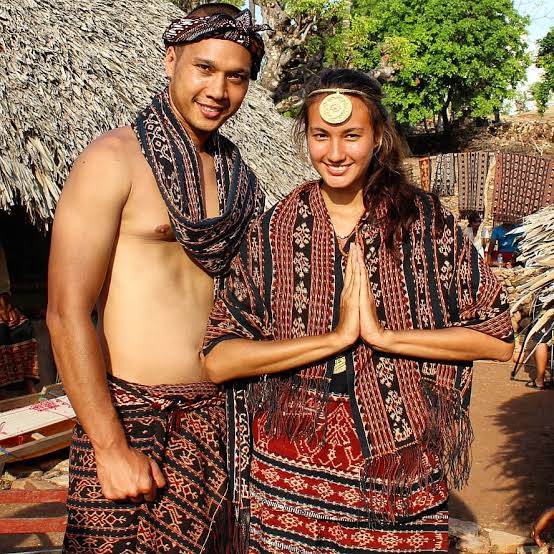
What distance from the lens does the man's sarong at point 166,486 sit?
2.09m

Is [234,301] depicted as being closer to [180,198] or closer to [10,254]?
[180,198]

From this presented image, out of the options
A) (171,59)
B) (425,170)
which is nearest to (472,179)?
(425,170)

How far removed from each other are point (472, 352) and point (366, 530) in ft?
1.87

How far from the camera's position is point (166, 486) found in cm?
214

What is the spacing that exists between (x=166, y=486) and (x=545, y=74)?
2850 cm

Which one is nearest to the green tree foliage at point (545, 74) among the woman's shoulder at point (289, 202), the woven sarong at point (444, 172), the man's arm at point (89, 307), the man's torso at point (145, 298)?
the woven sarong at point (444, 172)

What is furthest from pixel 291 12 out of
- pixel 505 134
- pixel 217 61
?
pixel 217 61

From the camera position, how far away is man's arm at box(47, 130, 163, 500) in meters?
1.98

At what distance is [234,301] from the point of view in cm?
212

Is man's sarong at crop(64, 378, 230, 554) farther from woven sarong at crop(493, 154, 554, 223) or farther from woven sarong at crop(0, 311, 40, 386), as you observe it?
woven sarong at crop(493, 154, 554, 223)

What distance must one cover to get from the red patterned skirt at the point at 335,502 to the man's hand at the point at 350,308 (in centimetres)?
21

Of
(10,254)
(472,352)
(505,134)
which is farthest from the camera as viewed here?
(505,134)

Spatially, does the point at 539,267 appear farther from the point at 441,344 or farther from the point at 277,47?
the point at 277,47

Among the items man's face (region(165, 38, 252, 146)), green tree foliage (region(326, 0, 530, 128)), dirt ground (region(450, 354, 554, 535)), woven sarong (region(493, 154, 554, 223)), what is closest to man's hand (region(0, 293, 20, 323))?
dirt ground (region(450, 354, 554, 535))
